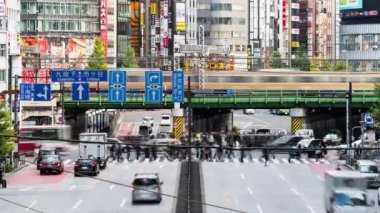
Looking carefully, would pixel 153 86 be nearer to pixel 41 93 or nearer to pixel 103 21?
pixel 41 93

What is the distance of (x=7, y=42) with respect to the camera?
218ft

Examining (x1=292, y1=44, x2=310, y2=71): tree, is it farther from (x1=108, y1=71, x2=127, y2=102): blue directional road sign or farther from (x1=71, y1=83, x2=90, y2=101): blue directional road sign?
(x1=71, y1=83, x2=90, y2=101): blue directional road sign

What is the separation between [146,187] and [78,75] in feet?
55.7

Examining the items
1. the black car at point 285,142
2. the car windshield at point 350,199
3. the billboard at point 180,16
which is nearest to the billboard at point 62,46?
the billboard at point 180,16

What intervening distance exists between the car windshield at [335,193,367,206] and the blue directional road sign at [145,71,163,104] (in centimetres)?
2251

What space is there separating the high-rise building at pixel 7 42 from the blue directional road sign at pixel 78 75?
9.14m

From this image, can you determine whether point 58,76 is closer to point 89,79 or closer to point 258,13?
point 89,79

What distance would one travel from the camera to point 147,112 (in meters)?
125

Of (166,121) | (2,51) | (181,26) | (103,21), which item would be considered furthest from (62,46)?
(2,51)

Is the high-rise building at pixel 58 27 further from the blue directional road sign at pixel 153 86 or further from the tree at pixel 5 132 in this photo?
the tree at pixel 5 132

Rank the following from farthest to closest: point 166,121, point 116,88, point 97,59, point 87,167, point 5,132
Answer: point 166,121, point 97,59, point 116,88, point 87,167, point 5,132

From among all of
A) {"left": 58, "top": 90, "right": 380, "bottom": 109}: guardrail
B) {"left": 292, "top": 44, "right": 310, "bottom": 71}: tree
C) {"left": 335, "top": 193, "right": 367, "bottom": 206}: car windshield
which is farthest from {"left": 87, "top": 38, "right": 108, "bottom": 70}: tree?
{"left": 335, "top": 193, "right": 367, "bottom": 206}: car windshield

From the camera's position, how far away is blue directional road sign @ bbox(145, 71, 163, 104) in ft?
176

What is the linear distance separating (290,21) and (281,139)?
8680 cm
